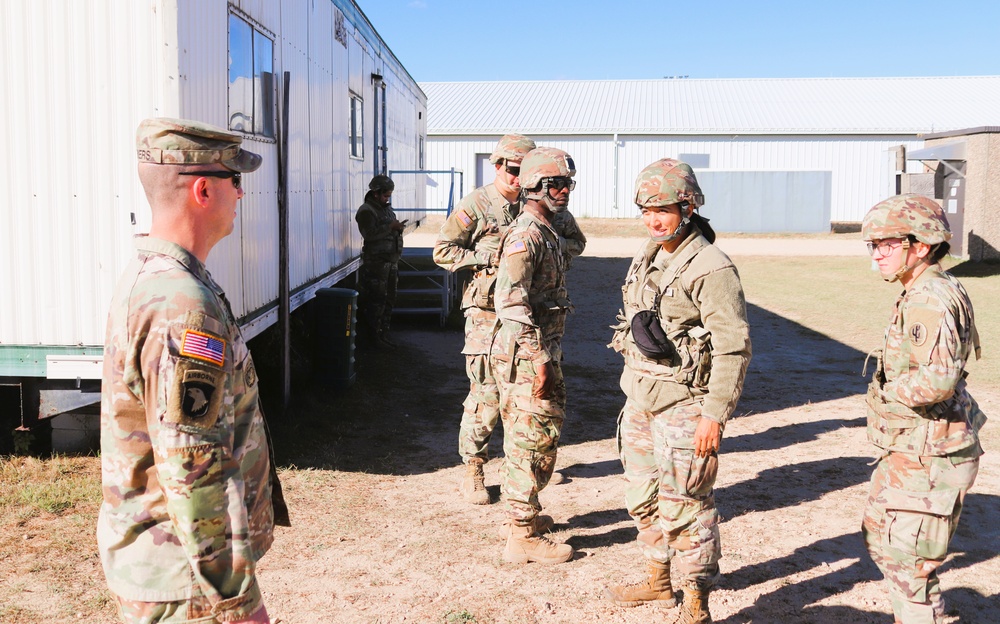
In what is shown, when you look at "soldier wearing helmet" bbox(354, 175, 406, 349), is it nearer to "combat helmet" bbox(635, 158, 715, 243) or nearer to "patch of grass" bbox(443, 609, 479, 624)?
"patch of grass" bbox(443, 609, 479, 624)

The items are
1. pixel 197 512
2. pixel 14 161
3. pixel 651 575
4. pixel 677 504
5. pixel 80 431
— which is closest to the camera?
pixel 197 512

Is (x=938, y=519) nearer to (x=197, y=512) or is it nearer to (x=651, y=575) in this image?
(x=651, y=575)

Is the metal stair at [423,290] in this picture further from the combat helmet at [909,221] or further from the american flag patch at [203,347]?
the american flag patch at [203,347]

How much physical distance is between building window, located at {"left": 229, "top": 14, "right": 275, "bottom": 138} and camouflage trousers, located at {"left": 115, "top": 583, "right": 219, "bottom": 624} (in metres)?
4.17

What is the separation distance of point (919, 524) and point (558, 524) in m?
2.36

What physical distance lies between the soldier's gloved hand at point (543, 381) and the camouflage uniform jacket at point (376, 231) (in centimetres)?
589

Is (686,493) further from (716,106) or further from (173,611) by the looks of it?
(716,106)

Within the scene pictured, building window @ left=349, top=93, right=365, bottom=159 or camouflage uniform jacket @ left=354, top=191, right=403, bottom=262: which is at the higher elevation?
building window @ left=349, top=93, right=365, bottom=159

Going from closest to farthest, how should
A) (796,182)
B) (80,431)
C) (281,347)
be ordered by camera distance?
(80,431)
(281,347)
(796,182)

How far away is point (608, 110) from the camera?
3559 centimetres

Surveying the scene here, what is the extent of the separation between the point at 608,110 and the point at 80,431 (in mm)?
31760

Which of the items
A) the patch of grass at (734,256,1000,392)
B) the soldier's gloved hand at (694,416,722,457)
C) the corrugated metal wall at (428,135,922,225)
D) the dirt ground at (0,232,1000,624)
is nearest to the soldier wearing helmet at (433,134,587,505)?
the dirt ground at (0,232,1000,624)

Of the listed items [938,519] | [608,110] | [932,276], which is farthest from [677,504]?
[608,110]

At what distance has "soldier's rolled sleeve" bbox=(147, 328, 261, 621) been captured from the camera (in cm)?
179
